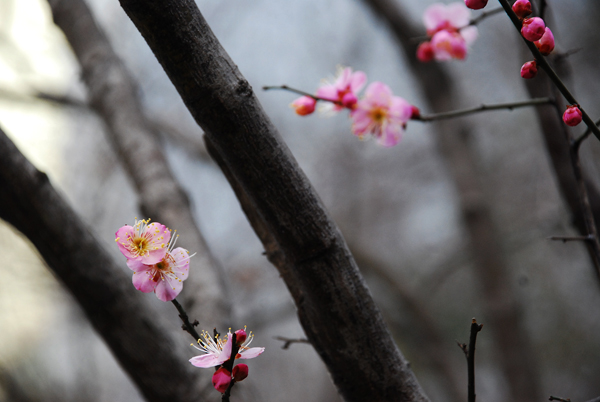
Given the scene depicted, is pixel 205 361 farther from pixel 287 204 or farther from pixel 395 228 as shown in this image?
pixel 395 228

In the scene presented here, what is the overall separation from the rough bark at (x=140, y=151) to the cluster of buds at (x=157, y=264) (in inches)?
17.7

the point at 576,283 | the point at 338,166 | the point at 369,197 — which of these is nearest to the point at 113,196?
the point at 338,166

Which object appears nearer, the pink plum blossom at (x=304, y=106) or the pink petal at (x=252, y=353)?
the pink petal at (x=252, y=353)

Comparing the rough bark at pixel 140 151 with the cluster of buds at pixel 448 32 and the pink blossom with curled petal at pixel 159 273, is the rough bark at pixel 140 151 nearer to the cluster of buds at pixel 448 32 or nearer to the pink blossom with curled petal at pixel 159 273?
the pink blossom with curled petal at pixel 159 273

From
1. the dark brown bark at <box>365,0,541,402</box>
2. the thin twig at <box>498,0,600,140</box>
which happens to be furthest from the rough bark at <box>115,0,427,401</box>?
the dark brown bark at <box>365,0,541,402</box>

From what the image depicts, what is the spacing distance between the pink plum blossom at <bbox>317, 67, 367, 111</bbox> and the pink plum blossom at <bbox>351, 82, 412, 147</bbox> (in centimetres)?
2

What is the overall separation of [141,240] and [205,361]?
12 centimetres

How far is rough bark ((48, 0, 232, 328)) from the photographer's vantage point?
82 cm

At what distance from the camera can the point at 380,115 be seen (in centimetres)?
60

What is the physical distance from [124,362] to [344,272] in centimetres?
36

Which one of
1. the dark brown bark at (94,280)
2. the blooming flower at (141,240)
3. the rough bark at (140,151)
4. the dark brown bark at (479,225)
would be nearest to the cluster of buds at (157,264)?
the blooming flower at (141,240)

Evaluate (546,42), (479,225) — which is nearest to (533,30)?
(546,42)

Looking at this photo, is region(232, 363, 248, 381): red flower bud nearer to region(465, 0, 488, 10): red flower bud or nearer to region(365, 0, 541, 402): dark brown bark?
region(465, 0, 488, 10): red flower bud

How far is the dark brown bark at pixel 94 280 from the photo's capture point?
479 mm
